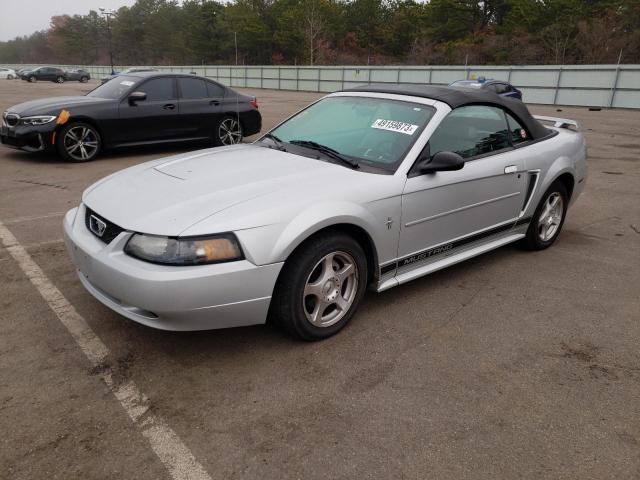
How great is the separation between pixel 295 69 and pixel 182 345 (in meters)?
37.5

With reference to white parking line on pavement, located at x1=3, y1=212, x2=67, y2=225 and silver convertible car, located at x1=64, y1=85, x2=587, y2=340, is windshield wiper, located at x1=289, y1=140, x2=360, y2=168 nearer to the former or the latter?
silver convertible car, located at x1=64, y1=85, x2=587, y2=340

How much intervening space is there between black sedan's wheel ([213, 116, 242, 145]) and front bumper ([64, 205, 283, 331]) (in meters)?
7.38

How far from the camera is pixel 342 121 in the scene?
3955 mm

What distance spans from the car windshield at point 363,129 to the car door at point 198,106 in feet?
18.6

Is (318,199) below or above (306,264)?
above

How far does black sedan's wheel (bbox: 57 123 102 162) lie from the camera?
823 centimetres

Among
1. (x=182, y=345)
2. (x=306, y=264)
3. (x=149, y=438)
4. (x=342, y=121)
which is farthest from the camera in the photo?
(x=342, y=121)

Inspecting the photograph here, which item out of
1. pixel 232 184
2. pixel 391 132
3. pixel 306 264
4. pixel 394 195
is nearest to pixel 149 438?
pixel 306 264

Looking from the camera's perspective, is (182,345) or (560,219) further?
(560,219)

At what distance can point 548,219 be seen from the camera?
482 centimetres

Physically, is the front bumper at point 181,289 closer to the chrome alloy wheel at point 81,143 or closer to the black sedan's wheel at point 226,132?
the chrome alloy wheel at point 81,143

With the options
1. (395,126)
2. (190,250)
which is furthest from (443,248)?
(190,250)

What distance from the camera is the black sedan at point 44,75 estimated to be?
4368 centimetres

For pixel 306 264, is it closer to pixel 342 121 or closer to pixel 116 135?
pixel 342 121
